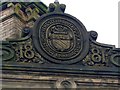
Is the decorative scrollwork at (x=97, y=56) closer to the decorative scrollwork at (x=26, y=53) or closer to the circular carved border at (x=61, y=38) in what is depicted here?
the circular carved border at (x=61, y=38)

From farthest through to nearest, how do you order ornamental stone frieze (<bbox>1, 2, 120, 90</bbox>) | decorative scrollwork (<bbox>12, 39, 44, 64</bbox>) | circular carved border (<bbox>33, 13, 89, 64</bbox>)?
circular carved border (<bbox>33, 13, 89, 64</bbox>), decorative scrollwork (<bbox>12, 39, 44, 64</bbox>), ornamental stone frieze (<bbox>1, 2, 120, 90</bbox>)

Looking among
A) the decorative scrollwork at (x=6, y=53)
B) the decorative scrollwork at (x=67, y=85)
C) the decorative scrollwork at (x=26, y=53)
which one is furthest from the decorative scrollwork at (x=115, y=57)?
the decorative scrollwork at (x=6, y=53)

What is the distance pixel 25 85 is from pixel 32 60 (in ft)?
2.10

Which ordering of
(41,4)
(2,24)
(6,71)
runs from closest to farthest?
(6,71) < (2,24) < (41,4)

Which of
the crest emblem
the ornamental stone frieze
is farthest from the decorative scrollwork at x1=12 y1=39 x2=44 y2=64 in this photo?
the crest emblem

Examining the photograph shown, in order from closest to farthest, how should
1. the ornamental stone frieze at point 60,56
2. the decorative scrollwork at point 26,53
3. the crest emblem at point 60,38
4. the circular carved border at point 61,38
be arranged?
the ornamental stone frieze at point 60,56
the decorative scrollwork at point 26,53
the circular carved border at point 61,38
the crest emblem at point 60,38

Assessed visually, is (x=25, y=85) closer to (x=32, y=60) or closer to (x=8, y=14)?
(x=32, y=60)

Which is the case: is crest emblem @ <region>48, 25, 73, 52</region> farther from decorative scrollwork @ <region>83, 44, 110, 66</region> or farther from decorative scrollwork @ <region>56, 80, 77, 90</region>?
decorative scrollwork @ <region>56, 80, 77, 90</region>

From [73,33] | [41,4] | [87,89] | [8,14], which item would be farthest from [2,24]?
[87,89]

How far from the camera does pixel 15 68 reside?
11945 millimetres

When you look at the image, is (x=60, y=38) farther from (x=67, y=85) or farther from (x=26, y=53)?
(x=67, y=85)

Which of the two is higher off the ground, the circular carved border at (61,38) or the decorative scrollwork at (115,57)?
the circular carved border at (61,38)

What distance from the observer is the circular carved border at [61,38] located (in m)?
12.4

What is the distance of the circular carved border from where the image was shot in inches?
489
